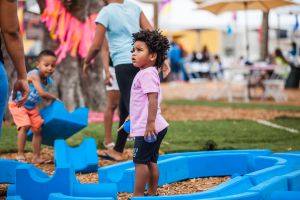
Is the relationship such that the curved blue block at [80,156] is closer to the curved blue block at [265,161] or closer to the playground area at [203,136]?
the playground area at [203,136]

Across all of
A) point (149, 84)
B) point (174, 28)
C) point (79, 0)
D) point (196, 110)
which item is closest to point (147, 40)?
point (149, 84)

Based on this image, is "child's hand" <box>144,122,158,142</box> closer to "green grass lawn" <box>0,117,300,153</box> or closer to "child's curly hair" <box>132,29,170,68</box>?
"child's curly hair" <box>132,29,170,68</box>

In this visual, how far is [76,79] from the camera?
7.87 meters

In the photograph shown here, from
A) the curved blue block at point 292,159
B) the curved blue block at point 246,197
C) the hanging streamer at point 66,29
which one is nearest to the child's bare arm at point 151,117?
the curved blue block at point 246,197

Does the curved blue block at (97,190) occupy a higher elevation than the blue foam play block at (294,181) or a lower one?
higher

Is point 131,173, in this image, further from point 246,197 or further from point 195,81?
point 195,81

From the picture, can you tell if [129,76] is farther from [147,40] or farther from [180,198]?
[180,198]

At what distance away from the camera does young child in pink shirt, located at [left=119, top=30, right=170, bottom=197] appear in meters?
2.47

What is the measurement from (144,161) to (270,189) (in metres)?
0.86

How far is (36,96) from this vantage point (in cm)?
402

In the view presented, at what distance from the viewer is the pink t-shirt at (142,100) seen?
2.51 meters

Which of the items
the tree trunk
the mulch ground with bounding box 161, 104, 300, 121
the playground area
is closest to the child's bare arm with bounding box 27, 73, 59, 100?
the playground area

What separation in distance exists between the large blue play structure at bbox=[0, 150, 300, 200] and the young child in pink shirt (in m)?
0.24

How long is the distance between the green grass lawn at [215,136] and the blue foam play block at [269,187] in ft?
6.41
